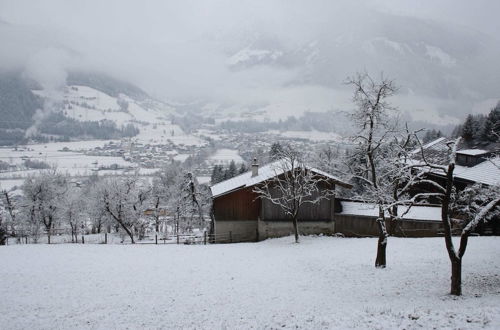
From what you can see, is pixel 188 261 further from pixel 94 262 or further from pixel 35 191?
pixel 35 191

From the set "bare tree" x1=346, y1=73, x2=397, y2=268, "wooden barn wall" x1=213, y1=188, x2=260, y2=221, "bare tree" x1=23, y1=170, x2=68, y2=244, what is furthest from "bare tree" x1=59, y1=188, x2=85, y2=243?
"bare tree" x1=346, y1=73, x2=397, y2=268

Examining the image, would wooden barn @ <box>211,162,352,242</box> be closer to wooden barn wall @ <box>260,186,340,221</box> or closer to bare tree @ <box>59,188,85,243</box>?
wooden barn wall @ <box>260,186,340,221</box>

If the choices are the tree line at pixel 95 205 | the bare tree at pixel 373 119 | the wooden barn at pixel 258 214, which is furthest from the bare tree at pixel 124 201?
the bare tree at pixel 373 119

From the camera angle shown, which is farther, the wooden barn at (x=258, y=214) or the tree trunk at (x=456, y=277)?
the wooden barn at (x=258, y=214)

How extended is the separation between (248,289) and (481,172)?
31560mm

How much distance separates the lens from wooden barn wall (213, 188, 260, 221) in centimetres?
3447

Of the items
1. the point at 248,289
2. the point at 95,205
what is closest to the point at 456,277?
the point at 248,289

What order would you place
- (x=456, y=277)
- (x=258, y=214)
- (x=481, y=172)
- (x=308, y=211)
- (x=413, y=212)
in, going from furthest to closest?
(x=481, y=172), (x=258, y=214), (x=308, y=211), (x=413, y=212), (x=456, y=277)

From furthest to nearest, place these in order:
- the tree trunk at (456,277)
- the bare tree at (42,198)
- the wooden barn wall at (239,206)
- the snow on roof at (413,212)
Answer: the bare tree at (42,198) < the wooden barn wall at (239,206) < the snow on roof at (413,212) < the tree trunk at (456,277)

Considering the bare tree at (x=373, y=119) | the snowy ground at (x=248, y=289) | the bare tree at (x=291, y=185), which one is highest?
the bare tree at (x=373, y=119)

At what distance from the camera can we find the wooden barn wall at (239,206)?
3447 centimetres

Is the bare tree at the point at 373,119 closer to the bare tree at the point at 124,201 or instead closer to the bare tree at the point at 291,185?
the bare tree at the point at 291,185

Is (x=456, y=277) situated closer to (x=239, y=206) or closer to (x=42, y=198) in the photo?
(x=239, y=206)

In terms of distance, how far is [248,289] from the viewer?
16453 millimetres
